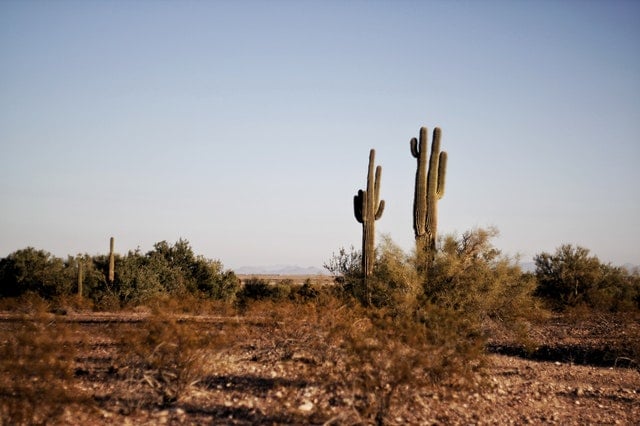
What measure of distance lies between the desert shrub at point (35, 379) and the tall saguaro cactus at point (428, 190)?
1089 cm

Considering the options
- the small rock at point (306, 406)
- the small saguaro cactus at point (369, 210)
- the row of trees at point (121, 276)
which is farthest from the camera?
the row of trees at point (121, 276)

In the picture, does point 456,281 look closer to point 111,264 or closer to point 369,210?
point 369,210

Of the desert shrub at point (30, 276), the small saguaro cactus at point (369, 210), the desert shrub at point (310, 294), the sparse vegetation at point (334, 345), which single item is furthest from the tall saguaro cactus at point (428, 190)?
the desert shrub at point (30, 276)

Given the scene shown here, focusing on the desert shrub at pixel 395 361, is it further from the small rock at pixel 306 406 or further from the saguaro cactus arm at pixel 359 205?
the saguaro cactus arm at pixel 359 205

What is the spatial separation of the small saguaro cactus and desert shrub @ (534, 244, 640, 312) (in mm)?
10425

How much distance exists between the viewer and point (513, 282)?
1619 centimetres

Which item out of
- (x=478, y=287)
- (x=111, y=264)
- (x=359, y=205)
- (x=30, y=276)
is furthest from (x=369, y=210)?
(x=30, y=276)

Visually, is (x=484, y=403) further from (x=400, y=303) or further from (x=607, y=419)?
(x=400, y=303)

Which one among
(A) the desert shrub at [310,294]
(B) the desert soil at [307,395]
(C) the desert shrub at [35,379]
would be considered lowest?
(B) the desert soil at [307,395]

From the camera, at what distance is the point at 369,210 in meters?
19.2

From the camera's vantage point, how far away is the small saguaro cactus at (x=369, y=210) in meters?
18.7

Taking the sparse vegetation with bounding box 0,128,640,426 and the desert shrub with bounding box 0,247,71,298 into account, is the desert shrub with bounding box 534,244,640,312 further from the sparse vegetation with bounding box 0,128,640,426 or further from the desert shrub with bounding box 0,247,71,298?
the desert shrub with bounding box 0,247,71,298

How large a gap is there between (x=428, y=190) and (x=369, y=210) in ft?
7.16

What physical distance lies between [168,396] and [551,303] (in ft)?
67.4
